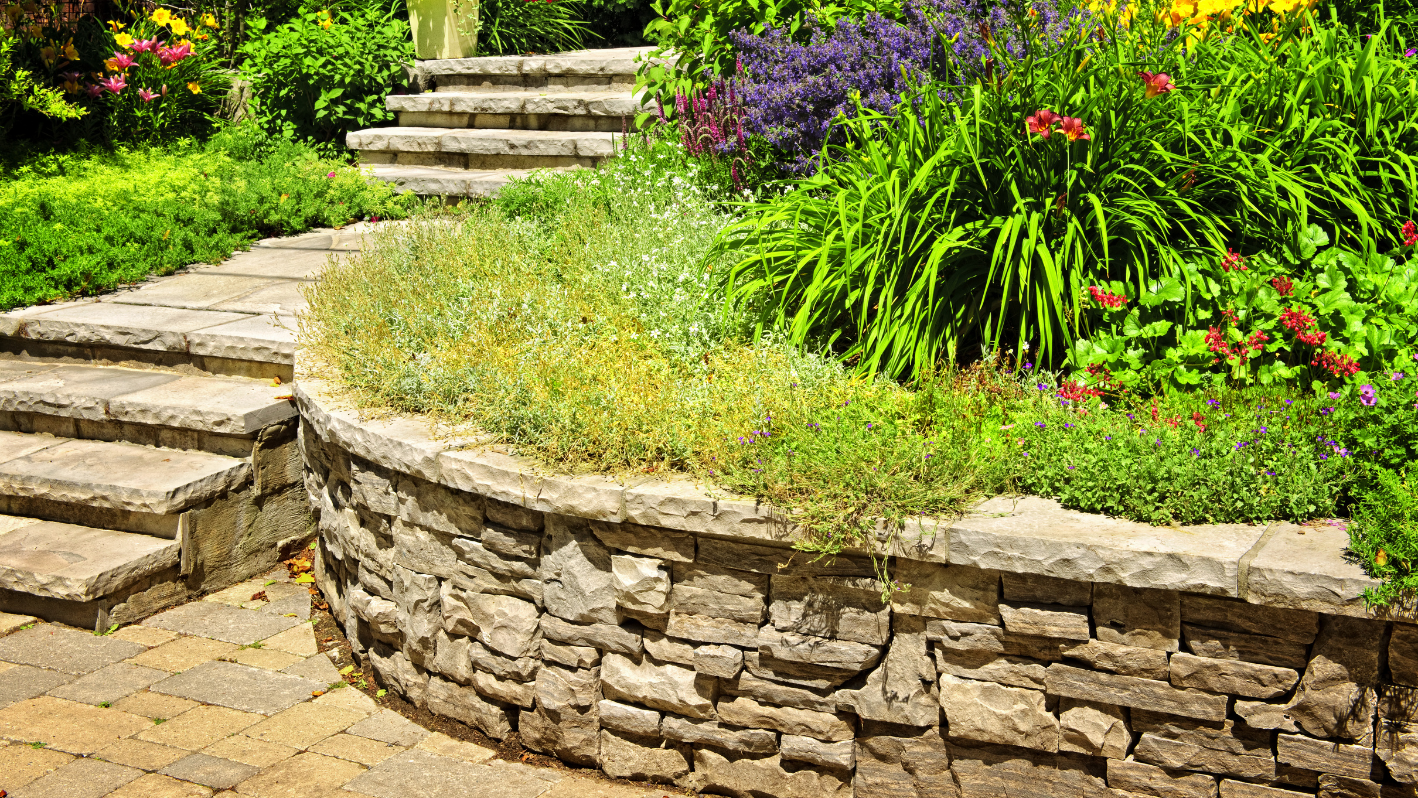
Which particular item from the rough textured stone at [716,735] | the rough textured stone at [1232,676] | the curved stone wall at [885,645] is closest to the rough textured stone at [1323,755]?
the curved stone wall at [885,645]

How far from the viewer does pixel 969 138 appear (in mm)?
3396

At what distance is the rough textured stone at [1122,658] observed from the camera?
251cm

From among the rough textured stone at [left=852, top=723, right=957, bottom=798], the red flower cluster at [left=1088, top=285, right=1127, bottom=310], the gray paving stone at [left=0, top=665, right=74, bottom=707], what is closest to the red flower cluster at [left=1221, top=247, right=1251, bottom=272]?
the red flower cluster at [left=1088, top=285, right=1127, bottom=310]

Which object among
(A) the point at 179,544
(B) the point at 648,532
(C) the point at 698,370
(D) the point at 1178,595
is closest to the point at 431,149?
(A) the point at 179,544

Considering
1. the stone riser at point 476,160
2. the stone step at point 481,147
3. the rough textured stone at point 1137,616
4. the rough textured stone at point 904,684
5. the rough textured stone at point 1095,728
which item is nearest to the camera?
the rough textured stone at point 1137,616

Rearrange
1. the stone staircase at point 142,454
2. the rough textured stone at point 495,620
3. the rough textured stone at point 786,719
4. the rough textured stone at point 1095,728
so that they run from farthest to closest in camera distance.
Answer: the stone staircase at point 142,454, the rough textured stone at point 495,620, the rough textured stone at point 786,719, the rough textured stone at point 1095,728

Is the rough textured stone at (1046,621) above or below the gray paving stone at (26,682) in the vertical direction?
above

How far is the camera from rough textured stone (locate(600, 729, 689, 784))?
3.04 m

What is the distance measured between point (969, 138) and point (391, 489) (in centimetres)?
200

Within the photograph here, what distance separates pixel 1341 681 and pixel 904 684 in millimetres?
927

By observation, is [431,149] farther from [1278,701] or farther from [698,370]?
[1278,701]

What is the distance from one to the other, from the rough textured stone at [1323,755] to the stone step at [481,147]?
4.75 m

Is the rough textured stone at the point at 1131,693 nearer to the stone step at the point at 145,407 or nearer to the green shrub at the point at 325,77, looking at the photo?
the stone step at the point at 145,407

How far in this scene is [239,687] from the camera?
137 inches
